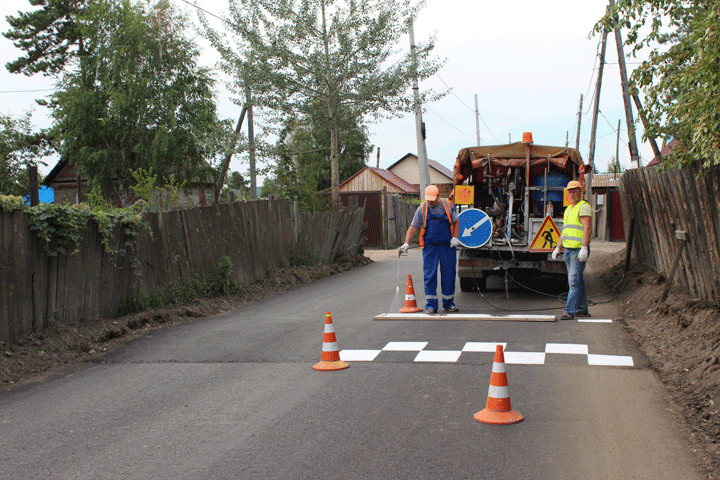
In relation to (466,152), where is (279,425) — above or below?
below

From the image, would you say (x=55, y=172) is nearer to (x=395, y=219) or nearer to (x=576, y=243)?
(x=395, y=219)

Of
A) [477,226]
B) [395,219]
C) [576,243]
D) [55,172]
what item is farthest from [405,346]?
[55,172]

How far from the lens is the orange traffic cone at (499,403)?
5.12 meters

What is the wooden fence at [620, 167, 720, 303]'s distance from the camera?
323 inches

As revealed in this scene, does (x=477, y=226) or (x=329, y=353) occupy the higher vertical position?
(x=477, y=226)

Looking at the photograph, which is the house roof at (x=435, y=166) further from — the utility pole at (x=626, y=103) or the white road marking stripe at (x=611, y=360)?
the white road marking stripe at (x=611, y=360)

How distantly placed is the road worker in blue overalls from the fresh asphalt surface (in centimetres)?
167

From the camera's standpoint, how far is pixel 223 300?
1254 cm

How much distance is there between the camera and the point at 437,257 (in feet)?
34.4

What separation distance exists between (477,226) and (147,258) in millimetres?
5443

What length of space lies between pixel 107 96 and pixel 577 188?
33.1 m

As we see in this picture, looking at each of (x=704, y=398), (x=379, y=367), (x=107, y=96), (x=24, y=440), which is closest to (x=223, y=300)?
(x=379, y=367)

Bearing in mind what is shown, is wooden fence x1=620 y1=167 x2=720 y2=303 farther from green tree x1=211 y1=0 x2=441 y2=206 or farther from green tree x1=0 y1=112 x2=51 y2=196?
green tree x1=0 y1=112 x2=51 y2=196

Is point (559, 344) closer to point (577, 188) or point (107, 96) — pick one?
point (577, 188)
